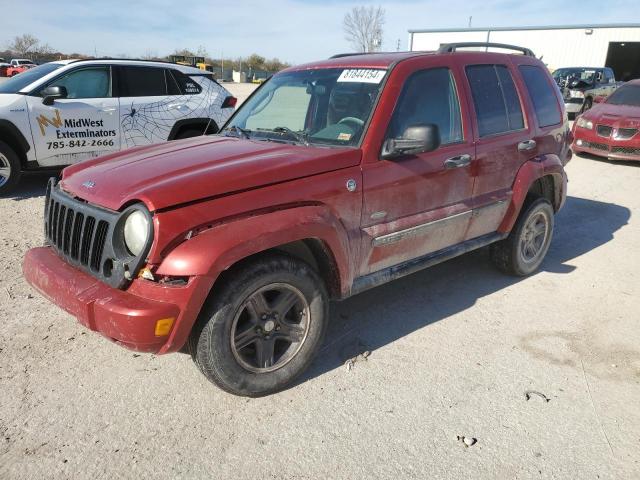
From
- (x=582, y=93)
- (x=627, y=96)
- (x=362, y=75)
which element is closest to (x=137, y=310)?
(x=362, y=75)

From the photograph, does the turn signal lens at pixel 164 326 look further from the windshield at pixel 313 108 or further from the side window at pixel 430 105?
the side window at pixel 430 105

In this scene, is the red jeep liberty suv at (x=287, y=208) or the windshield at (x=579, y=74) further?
the windshield at (x=579, y=74)

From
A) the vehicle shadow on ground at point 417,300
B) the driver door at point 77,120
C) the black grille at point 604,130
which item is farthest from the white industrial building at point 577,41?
the driver door at point 77,120

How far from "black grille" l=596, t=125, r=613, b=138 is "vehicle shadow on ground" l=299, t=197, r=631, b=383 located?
5.60 metres

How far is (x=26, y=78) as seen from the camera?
715 centimetres

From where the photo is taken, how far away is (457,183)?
12.4ft

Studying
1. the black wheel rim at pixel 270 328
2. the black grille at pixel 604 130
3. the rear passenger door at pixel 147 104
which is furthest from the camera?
the black grille at pixel 604 130

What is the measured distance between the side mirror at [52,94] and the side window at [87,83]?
0.29 m

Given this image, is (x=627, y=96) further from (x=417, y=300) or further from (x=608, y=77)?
(x=417, y=300)

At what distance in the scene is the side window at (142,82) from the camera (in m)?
7.58

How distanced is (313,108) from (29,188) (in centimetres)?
560

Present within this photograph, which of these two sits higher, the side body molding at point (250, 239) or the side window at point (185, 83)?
the side window at point (185, 83)

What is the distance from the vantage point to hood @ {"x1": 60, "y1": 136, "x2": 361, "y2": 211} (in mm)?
2633

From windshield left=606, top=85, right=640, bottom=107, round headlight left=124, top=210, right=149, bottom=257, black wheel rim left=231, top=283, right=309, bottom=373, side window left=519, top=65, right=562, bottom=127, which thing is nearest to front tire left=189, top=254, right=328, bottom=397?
black wheel rim left=231, top=283, right=309, bottom=373
